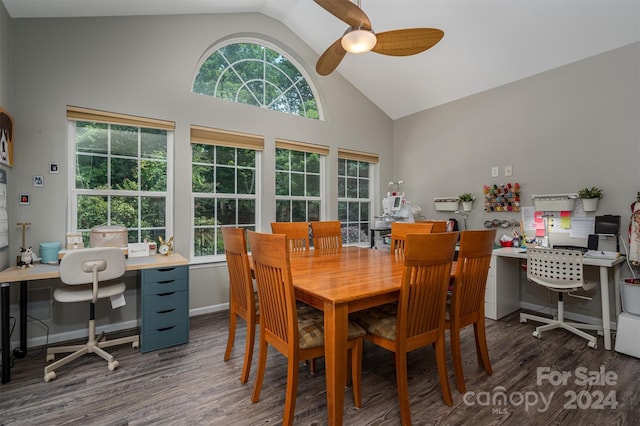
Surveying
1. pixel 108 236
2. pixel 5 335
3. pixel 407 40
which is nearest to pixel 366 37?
pixel 407 40

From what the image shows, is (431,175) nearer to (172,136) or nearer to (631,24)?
(631,24)

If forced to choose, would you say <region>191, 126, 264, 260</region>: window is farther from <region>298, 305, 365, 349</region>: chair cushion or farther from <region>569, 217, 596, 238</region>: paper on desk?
<region>569, 217, 596, 238</region>: paper on desk

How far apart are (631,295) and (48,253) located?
15.6 feet

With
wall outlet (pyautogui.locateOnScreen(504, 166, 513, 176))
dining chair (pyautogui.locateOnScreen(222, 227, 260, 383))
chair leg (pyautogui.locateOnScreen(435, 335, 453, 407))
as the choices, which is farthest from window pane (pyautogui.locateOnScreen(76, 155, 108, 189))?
wall outlet (pyautogui.locateOnScreen(504, 166, 513, 176))

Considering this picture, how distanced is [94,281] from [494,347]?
318cm

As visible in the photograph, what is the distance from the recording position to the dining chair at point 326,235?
3.18m

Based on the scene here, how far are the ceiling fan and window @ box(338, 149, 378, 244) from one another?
219 cm

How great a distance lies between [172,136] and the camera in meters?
3.18

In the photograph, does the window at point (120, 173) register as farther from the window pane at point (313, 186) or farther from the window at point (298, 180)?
the window pane at point (313, 186)

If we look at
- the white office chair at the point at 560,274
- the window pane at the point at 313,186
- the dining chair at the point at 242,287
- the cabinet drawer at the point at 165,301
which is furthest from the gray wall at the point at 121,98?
the white office chair at the point at 560,274

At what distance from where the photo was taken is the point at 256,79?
3.81m

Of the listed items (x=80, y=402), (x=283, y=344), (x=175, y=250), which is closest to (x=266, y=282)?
(x=283, y=344)

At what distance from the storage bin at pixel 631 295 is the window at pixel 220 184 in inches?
143

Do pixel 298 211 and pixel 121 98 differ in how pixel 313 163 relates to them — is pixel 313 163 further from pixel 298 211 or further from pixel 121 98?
pixel 121 98
